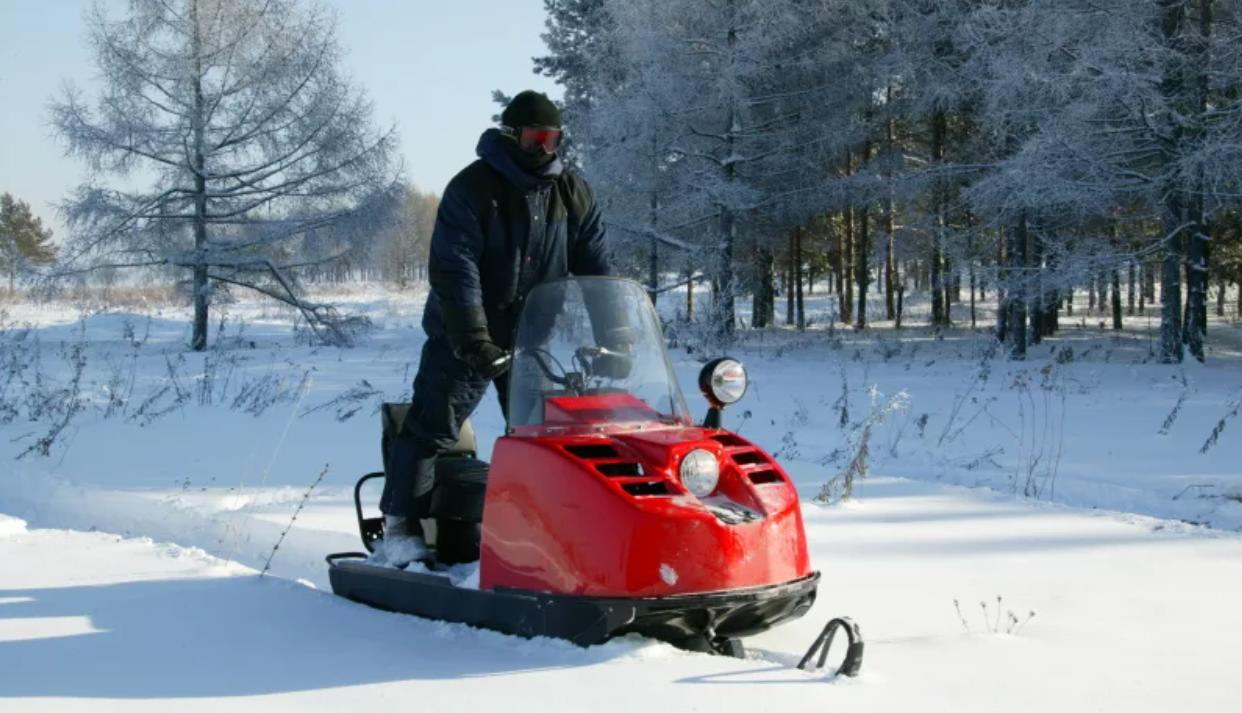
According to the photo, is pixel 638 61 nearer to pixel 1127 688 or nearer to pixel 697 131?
pixel 697 131

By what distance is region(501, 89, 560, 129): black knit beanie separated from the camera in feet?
13.7

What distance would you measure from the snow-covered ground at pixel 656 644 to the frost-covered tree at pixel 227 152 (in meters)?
10.5

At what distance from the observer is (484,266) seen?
440cm

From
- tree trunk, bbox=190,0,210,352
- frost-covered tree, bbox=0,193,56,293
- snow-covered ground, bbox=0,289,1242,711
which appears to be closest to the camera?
snow-covered ground, bbox=0,289,1242,711

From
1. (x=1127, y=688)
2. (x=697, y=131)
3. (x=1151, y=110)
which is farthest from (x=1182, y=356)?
(x=1127, y=688)

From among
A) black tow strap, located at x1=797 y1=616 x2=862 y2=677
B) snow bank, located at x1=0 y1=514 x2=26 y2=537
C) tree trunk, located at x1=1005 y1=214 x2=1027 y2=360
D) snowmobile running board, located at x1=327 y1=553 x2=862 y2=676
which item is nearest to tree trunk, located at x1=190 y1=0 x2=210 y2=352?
tree trunk, located at x1=1005 y1=214 x2=1027 y2=360

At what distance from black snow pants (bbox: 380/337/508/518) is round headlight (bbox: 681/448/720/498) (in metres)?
1.10

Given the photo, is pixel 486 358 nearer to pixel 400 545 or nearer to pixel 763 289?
pixel 400 545

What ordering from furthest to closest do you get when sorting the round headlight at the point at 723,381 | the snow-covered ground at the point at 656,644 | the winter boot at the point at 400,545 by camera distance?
the winter boot at the point at 400,545, the round headlight at the point at 723,381, the snow-covered ground at the point at 656,644

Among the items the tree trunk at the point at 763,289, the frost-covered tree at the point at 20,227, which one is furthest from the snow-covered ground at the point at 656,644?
the frost-covered tree at the point at 20,227

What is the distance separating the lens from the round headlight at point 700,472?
11.8ft

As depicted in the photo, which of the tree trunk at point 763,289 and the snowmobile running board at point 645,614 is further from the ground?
the tree trunk at point 763,289

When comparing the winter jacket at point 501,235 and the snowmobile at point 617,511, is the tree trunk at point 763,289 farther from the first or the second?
the snowmobile at point 617,511

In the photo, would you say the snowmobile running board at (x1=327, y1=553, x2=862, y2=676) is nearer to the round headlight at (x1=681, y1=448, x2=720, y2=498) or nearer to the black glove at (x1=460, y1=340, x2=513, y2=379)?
the round headlight at (x1=681, y1=448, x2=720, y2=498)
